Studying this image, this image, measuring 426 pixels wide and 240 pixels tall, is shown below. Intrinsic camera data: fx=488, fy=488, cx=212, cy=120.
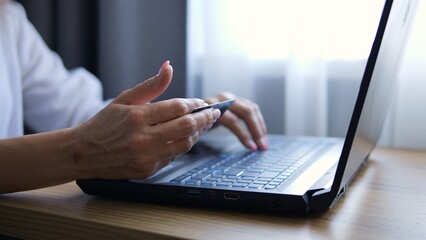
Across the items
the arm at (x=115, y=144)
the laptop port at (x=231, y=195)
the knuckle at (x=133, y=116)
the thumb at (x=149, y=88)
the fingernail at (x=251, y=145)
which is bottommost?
the fingernail at (x=251, y=145)

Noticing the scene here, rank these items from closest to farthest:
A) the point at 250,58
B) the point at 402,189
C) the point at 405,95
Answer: the point at 402,189 → the point at 405,95 → the point at 250,58

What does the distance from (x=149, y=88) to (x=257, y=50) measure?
0.63 metres

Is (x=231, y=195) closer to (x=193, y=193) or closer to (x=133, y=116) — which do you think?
(x=193, y=193)

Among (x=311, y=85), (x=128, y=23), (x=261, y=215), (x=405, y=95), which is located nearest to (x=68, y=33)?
(x=128, y=23)

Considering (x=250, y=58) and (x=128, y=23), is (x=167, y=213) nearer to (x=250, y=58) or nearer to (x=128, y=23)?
(x=250, y=58)

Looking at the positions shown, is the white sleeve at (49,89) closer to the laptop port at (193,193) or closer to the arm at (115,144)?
the arm at (115,144)

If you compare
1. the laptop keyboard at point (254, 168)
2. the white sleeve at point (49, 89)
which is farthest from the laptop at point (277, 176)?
the white sleeve at point (49, 89)

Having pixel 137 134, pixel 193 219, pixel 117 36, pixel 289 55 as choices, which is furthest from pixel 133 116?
pixel 117 36

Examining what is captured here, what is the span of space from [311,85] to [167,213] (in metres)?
0.67

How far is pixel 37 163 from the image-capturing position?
2.00ft

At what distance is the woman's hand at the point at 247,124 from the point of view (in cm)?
87

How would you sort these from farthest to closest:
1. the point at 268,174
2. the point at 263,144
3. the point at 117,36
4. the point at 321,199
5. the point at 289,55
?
the point at 117,36 < the point at 289,55 < the point at 263,144 < the point at 268,174 < the point at 321,199

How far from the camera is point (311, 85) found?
1124 mm

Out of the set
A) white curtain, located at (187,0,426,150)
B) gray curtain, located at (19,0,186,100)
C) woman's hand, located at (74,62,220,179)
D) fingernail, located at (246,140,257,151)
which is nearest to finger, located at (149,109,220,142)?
woman's hand, located at (74,62,220,179)
